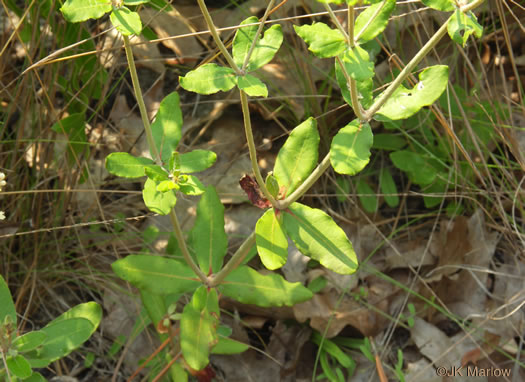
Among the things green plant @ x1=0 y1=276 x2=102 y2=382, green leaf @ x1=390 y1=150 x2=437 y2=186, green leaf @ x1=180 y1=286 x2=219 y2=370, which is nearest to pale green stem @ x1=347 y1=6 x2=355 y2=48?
green leaf @ x1=180 y1=286 x2=219 y2=370

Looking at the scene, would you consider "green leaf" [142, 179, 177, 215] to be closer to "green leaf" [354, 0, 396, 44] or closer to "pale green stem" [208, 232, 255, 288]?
"pale green stem" [208, 232, 255, 288]

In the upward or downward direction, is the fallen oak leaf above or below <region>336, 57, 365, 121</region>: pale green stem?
below

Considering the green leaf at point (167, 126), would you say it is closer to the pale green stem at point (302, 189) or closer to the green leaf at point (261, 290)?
the pale green stem at point (302, 189)

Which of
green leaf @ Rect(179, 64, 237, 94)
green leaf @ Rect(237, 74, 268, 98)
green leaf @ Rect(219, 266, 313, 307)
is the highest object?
green leaf @ Rect(179, 64, 237, 94)

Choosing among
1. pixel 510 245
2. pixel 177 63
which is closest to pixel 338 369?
pixel 510 245

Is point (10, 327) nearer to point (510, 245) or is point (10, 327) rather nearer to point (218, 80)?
point (218, 80)

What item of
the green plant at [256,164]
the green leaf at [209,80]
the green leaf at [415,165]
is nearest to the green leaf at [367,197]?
the green leaf at [415,165]

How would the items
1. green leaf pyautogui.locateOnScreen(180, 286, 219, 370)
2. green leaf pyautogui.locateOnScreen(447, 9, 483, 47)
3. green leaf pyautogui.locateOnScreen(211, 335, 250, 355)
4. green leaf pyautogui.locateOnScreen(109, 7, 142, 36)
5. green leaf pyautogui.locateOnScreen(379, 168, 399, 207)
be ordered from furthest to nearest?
green leaf pyautogui.locateOnScreen(379, 168, 399, 207)
green leaf pyautogui.locateOnScreen(211, 335, 250, 355)
green leaf pyautogui.locateOnScreen(180, 286, 219, 370)
green leaf pyautogui.locateOnScreen(109, 7, 142, 36)
green leaf pyautogui.locateOnScreen(447, 9, 483, 47)

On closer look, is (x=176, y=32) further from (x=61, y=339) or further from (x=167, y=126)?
(x=61, y=339)
